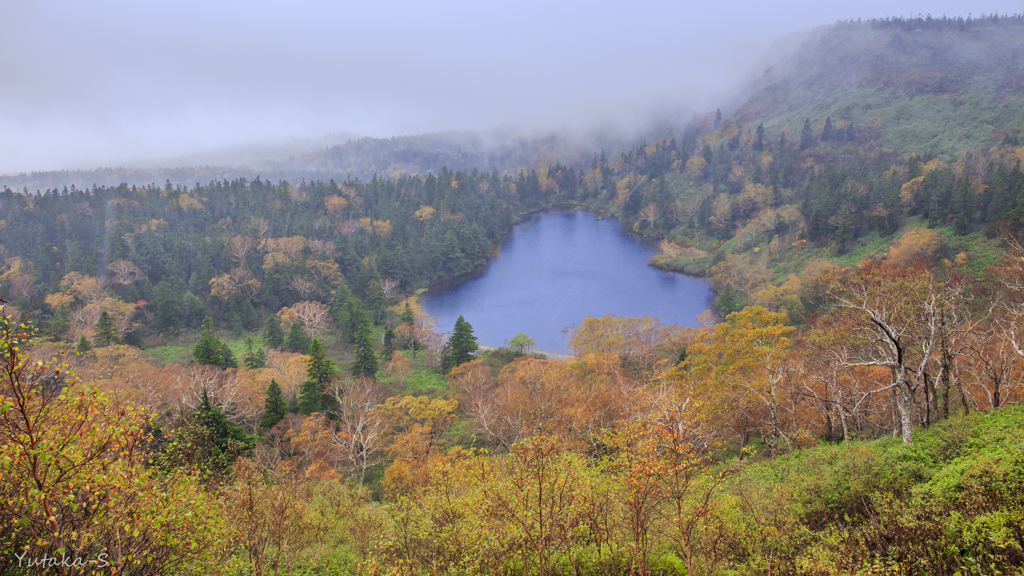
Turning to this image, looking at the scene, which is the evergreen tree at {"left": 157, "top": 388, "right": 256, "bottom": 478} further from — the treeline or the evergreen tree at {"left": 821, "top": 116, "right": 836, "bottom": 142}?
the evergreen tree at {"left": 821, "top": 116, "right": 836, "bottom": 142}

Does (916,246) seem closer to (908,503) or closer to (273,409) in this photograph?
(908,503)

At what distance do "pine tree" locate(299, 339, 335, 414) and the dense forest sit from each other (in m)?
0.23

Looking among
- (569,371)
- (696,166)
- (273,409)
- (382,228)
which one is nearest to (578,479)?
(569,371)

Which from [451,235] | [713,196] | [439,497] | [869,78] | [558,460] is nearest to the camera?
[558,460]

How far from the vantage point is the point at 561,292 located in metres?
68.5

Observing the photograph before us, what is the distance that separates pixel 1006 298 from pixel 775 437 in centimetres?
2177

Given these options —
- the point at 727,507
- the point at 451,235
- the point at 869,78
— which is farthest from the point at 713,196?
the point at 727,507

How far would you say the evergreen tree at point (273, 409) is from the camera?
93.4ft

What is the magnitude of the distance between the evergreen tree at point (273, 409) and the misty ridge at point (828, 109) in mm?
99340

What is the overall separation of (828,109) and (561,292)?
93910mm

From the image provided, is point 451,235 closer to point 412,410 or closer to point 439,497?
point 412,410

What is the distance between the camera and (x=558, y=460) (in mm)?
9922

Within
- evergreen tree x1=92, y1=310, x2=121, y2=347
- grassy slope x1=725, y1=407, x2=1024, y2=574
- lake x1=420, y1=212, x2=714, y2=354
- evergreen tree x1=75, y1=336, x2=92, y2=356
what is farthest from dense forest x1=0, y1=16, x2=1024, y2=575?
lake x1=420, y1=212, x2=714, y2=354

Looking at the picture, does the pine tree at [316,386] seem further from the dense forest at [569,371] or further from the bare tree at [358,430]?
the bare tree at [358,430]
